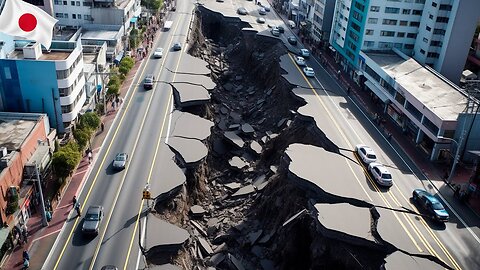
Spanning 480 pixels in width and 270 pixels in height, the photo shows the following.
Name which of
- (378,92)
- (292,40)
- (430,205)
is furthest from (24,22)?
(292,40)

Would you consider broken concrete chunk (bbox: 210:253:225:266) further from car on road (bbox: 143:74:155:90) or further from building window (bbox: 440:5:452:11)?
building window (bbox: 440:5:452:11)

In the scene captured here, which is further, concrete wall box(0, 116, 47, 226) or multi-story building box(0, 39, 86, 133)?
multi-story building box(0, 39, 86, 133)

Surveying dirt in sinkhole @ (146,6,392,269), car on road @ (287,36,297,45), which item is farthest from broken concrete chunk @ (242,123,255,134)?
car on road @ (287,36,297,45)

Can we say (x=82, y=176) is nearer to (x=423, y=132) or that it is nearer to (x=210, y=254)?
(x=210, y=254)

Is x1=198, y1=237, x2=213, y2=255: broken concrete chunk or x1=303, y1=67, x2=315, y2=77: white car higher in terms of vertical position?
x1=303, y1=67, x2=315, y2=77: white car

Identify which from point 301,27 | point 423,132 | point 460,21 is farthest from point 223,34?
point 423,132

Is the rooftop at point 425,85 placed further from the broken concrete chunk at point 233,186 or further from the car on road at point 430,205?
the broken concrete chunk at point 233,186

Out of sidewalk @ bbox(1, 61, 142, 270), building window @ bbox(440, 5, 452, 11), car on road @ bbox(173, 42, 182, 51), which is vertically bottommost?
sidewalk @ bbox(1, 61, 142, 270)
